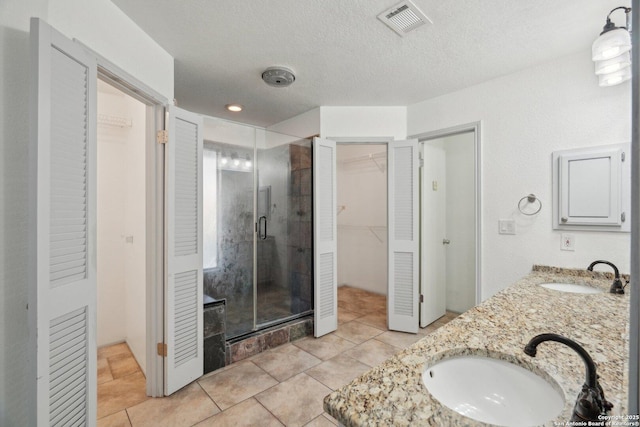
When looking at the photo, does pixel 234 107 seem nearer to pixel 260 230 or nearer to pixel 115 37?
pixel 260 230

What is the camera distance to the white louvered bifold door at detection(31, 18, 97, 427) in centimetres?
108

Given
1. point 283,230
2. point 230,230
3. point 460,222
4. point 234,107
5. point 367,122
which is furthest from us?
point 460,222

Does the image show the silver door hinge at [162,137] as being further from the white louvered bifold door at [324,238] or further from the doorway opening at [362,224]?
the doorway opening at [362,224]

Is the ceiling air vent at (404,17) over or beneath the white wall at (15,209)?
over

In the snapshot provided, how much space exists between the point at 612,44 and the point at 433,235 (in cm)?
210

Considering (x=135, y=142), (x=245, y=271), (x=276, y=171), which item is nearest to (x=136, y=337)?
(x=245, y=271)

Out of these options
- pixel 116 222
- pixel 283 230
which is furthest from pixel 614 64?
pixel 116 222

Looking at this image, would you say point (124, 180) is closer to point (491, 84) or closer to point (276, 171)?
point (276, 171)

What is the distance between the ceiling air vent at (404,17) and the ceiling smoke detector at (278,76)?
915mm

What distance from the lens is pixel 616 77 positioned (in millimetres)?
1768

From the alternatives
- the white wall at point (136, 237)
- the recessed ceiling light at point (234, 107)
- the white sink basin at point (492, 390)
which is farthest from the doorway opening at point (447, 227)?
the white wall at point (136, 237)

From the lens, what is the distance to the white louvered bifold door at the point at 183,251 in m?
1.97

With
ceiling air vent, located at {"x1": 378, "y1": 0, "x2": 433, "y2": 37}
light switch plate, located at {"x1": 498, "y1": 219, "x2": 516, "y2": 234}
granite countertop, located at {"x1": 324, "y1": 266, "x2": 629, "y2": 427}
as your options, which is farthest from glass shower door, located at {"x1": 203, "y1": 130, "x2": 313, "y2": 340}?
granite countertop, located at {"x1": 324, "y1": 266, "x2": 629, "y2": 427}

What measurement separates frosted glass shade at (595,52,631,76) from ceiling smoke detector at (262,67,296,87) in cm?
207
